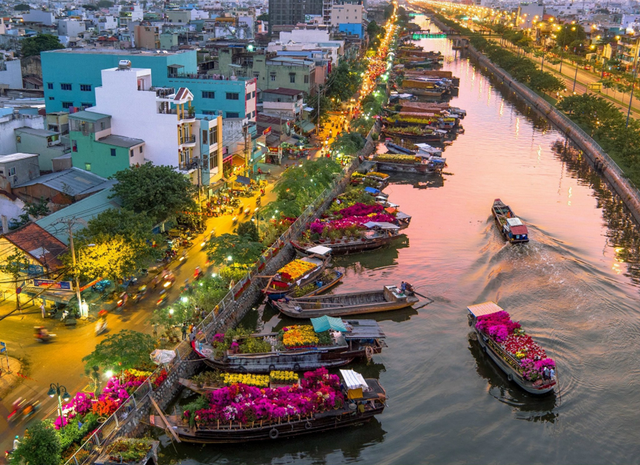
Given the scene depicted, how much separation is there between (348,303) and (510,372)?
369 inches

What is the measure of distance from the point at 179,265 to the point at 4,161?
1410 cm

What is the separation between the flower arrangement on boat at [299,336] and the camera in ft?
92.1

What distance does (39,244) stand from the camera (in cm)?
3153

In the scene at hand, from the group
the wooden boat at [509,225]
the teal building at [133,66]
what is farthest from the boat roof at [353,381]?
the teal building at [133,66]

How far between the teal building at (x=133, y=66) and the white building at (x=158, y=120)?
11178 mm

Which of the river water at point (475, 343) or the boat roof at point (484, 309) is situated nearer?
the river water at point (475, 343)

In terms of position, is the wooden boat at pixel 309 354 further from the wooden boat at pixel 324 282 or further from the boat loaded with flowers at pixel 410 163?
the boat loaded with flowers at pixel 410 163

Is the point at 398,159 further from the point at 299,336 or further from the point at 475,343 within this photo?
the point at 299,336

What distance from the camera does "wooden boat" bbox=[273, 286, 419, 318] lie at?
32281mm

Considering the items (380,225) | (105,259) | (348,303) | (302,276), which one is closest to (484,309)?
(348,303)

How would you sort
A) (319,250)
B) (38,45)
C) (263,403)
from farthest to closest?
(38,45) → (319,250) → (263,403)

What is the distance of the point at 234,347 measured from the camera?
27562 mm

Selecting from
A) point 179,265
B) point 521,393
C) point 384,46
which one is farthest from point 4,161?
point 384,46

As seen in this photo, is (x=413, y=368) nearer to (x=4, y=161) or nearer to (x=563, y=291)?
(x=563, y=291)
